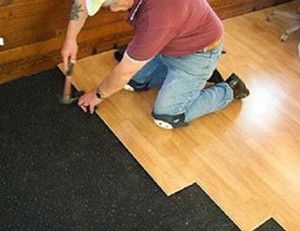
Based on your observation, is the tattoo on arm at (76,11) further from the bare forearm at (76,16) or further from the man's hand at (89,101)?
the man's hand at (89,101)

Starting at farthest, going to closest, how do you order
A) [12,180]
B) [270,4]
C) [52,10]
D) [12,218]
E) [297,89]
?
1. [270,4]
2. [297,89]
3. [52,10]
4. [12,180]
5. [12,218]

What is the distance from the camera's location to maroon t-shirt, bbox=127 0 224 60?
1.36 m

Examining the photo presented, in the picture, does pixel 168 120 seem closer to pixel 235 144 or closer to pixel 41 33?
pixel 235 144

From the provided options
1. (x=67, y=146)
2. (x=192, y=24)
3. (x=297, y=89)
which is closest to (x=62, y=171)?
(x=67, y=146)

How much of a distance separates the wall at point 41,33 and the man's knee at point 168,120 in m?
0.55

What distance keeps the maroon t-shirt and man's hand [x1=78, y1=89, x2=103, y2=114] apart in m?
0.39

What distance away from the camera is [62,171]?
161 cm

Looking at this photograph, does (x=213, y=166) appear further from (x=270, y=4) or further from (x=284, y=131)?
(x=270, y=4)

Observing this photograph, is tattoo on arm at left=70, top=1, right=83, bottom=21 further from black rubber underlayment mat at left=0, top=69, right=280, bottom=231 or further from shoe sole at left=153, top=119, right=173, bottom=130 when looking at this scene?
shoe sole at left=153, top=119, right=173, bottom=130

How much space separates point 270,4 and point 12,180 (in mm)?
2318

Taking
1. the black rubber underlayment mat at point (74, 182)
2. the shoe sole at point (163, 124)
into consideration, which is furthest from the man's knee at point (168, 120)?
the black rubber underlayment mat at point (74, 182)

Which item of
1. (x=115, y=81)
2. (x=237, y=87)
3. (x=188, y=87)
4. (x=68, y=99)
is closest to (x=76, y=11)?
(x=115, y=81)

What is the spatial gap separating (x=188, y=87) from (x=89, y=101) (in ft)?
1.50

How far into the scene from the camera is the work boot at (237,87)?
2082 millimetres
